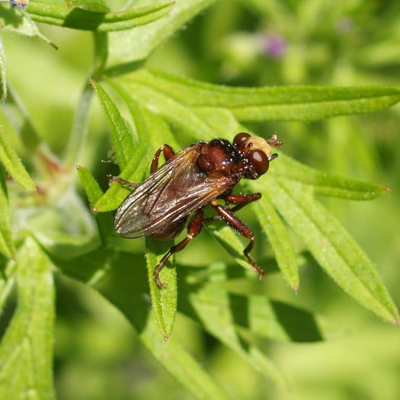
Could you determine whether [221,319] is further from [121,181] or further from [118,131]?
[118,131]

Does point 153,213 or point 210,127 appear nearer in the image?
point 153,213

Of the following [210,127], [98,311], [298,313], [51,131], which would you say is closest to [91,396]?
[98,311]

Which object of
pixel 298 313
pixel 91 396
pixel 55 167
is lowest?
pixel 91 396

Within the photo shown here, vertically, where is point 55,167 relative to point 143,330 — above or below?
above

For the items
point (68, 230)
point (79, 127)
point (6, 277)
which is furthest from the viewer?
point (68, 230)

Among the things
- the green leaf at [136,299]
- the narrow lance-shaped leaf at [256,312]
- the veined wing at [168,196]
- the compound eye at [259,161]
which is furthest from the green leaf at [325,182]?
the green leaf at [136,299]

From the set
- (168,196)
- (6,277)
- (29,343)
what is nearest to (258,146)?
(168,196)

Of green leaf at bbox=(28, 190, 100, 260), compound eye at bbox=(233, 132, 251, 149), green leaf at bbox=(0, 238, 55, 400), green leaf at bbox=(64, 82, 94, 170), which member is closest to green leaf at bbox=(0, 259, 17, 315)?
green leaf at bbox=(0, 238, 55, 400)

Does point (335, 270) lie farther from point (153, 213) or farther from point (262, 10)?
point (262, 10)
